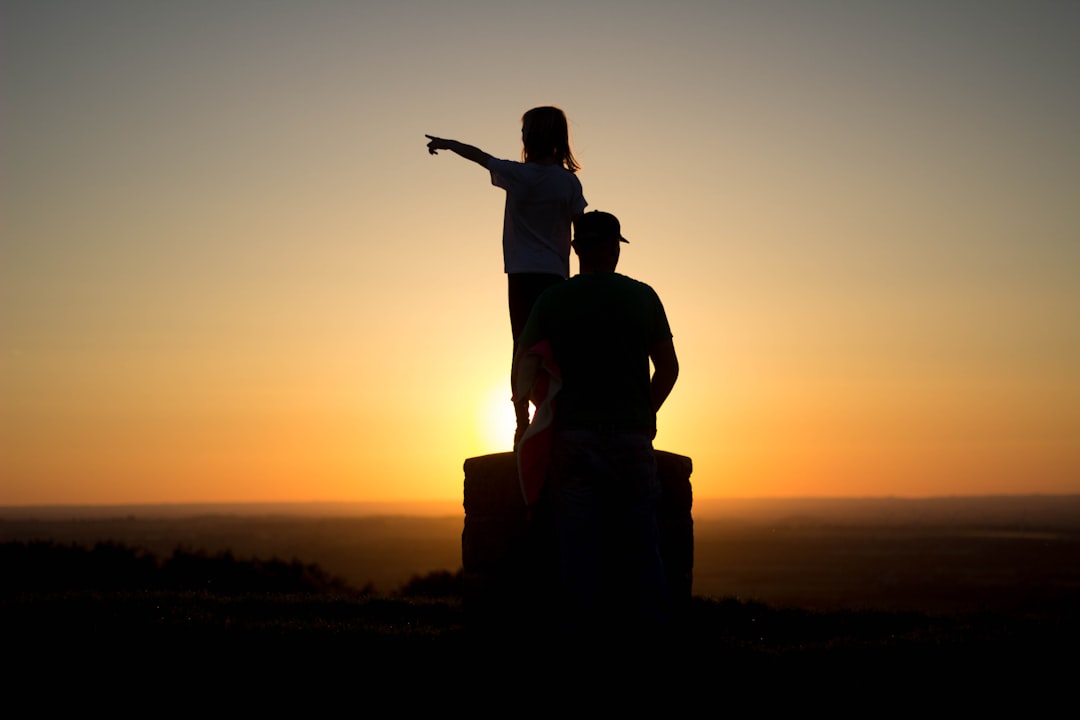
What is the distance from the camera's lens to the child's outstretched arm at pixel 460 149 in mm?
9102

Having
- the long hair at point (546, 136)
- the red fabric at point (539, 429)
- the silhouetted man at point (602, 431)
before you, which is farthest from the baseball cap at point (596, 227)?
the long hair at point (546, 136)

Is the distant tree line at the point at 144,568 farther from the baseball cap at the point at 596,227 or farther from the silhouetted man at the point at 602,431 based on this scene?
the baseball cap at the point at 596,227

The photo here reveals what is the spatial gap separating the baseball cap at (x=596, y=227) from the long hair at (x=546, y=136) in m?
1.18

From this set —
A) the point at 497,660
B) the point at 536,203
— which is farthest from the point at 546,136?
the point at 497,660

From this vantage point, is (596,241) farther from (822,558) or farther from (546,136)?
(822,558)

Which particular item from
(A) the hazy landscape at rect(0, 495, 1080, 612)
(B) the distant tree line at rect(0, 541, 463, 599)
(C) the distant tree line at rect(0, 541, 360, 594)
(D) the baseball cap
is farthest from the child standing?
(A) the hazy landscape at rect(0, 495, 1080, 612)

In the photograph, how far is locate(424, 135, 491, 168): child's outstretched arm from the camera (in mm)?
9102

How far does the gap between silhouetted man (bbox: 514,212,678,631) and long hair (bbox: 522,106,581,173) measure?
1.52m

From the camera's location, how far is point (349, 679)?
870 centimetres

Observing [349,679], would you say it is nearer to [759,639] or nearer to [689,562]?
[689,562]

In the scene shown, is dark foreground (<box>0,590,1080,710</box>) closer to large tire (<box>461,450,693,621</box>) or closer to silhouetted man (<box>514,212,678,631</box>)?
large tire (<box>461,450,693,621</box>)

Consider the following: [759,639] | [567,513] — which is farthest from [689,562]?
[759,639]

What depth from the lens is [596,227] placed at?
840cm

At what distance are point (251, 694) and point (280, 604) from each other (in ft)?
15.9
